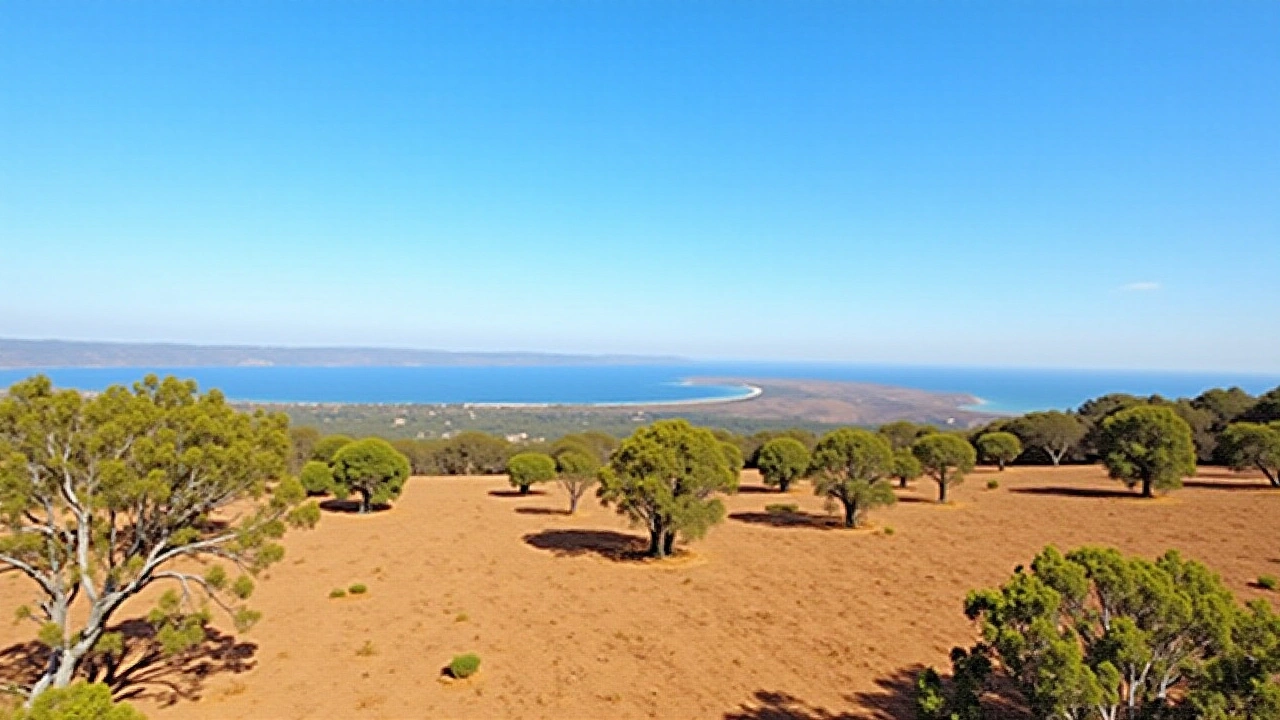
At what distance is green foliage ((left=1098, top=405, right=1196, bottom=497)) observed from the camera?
36219 mm

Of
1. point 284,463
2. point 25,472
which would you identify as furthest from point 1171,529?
point 25,472

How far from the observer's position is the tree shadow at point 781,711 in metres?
13.4

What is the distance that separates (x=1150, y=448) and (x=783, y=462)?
73.2 feet

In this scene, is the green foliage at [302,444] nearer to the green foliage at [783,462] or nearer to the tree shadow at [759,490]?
the tree shadow at [759,490]

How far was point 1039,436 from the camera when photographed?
61.4m

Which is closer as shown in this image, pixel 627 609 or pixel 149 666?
pixel 149 666

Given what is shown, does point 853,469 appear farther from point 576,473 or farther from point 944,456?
point 576,473

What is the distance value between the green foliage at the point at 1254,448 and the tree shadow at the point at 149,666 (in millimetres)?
56192

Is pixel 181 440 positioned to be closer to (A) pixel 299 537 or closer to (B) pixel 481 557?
A: (B) pixel 481 557

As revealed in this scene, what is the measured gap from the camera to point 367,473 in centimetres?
3556

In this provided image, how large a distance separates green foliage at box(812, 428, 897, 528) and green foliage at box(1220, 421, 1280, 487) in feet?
91.9

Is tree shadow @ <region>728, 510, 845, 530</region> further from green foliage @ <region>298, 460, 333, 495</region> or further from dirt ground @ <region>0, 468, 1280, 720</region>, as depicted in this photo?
green foliage @ <region>298, 460, 333, 495</region>

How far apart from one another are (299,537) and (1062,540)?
3774 cm

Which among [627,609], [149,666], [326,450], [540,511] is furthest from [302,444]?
[627,609]
